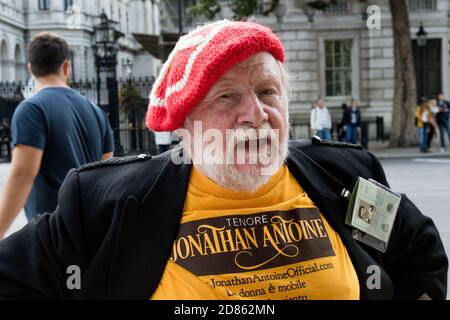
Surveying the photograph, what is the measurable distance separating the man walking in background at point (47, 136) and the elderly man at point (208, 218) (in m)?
1.77

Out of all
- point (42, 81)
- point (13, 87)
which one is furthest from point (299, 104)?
point (42, 81)

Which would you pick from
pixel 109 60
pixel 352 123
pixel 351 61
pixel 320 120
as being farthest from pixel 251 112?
pixel 351 61

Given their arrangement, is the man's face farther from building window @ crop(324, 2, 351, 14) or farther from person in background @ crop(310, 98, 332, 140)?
building window @ crop(324, 2, 351, 14)

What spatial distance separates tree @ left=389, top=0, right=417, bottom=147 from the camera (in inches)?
897

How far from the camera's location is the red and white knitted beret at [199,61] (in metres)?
2.11

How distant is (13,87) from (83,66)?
3.16 meters

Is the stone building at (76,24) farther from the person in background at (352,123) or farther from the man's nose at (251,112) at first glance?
the man's nose at (251,112)

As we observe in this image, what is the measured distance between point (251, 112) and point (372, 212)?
0.56m

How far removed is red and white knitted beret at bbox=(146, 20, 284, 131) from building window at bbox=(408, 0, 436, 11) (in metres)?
28.8

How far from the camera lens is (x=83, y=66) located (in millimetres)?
25781

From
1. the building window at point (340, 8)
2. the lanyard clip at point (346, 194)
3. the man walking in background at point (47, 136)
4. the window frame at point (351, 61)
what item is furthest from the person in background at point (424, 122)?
the lanyard clip at point (346, 194)

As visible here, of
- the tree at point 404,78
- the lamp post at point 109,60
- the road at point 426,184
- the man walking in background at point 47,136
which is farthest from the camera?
the tree at point 404,78

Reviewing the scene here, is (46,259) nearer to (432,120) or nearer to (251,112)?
(251,112)

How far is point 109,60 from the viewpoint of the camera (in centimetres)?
1914
